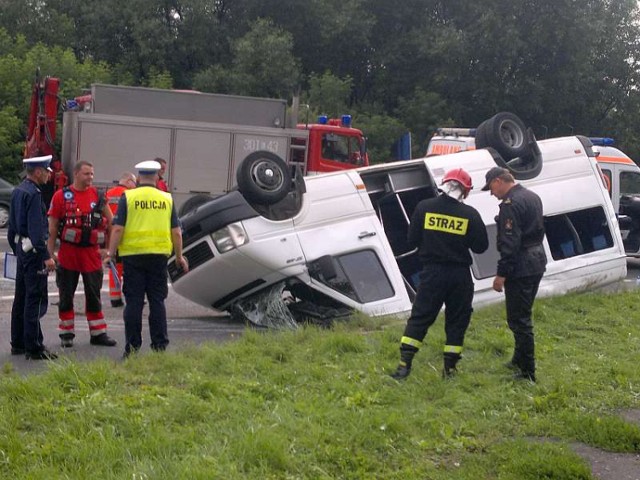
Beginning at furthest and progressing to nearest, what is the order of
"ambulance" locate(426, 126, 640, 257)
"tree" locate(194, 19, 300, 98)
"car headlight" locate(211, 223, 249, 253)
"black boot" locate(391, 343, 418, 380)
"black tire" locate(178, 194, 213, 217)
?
"tree" locate(194, 19, 300, 98) < "ambulance" locate(426, 126, 640, 257) < "black tire" locate(178, 194, 213, 217) < "car headlight" locate(211, 223, 249, 253) < "black boot" locate(391, 343, 418, 380)

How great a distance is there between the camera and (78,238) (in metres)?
8.57

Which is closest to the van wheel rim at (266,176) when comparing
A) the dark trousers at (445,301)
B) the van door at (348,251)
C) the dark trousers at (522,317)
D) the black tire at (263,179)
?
the black tire at (263,179)

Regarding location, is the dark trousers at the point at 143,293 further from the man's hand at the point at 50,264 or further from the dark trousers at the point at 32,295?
the dark trousers at the point at 32,295

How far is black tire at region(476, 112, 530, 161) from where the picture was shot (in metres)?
11.4

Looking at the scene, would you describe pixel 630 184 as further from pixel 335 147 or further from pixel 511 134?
pixel 511 134

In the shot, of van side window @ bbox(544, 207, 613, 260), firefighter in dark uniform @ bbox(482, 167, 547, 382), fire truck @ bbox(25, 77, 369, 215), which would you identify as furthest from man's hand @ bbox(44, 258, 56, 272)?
fire truck @ bbox(25, 77, 369, 215)

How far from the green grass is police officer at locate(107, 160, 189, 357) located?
1.81 ft

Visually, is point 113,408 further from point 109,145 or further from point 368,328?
point 109,145

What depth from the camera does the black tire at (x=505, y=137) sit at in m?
11.4

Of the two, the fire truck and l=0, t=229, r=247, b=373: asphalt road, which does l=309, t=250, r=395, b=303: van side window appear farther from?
the fire truck

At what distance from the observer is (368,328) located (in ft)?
30.9

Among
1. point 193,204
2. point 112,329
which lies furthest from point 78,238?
point 193,204

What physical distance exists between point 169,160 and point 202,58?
622 inches

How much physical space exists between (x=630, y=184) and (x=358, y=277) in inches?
380
